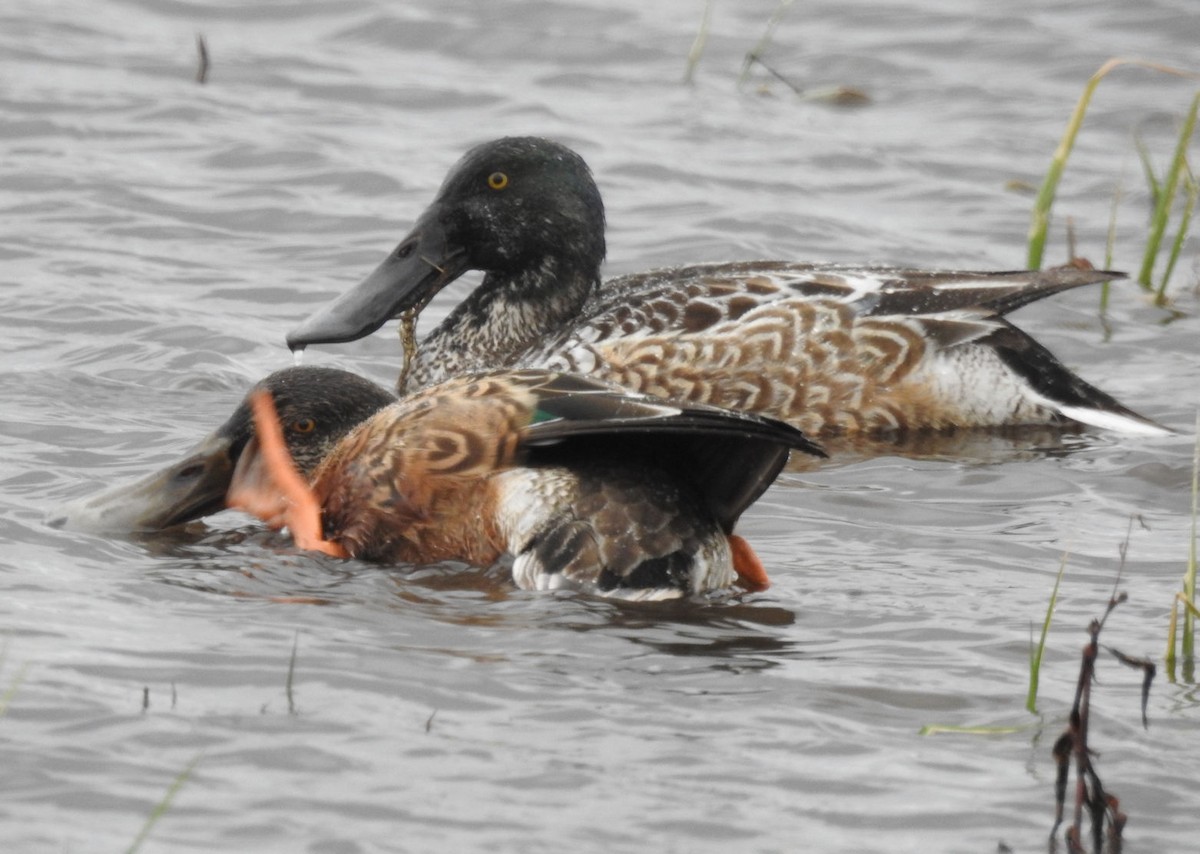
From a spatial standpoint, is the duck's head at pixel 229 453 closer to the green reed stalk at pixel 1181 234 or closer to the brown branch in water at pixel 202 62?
the green reed stalk at pixel 1181 234

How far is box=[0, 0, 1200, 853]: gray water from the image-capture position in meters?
5.18

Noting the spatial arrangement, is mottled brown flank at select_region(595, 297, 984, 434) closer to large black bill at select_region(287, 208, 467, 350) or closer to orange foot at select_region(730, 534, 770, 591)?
large black bill at select_region(287, 208, 467, 350)

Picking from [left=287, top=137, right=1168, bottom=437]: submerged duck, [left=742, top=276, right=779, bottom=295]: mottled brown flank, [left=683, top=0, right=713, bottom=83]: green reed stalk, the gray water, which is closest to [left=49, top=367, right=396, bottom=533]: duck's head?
the gray water

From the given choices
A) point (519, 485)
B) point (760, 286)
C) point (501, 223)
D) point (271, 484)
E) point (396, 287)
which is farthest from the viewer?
point (501, 223)

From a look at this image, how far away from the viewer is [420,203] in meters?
12.5

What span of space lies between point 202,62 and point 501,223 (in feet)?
15.6

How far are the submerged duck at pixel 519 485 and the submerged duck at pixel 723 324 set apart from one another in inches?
77.7

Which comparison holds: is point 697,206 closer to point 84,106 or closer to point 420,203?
point 420,203

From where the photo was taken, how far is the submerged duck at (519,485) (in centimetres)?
648

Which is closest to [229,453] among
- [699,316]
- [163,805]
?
[699,316]

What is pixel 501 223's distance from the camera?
32.1 feet

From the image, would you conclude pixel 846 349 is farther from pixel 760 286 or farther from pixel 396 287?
pixel 396 287

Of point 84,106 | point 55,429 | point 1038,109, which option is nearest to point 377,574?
point 55,429

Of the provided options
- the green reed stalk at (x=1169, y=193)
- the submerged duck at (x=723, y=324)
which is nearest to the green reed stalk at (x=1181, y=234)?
the green reed stalk at (x=1169, y=193)
